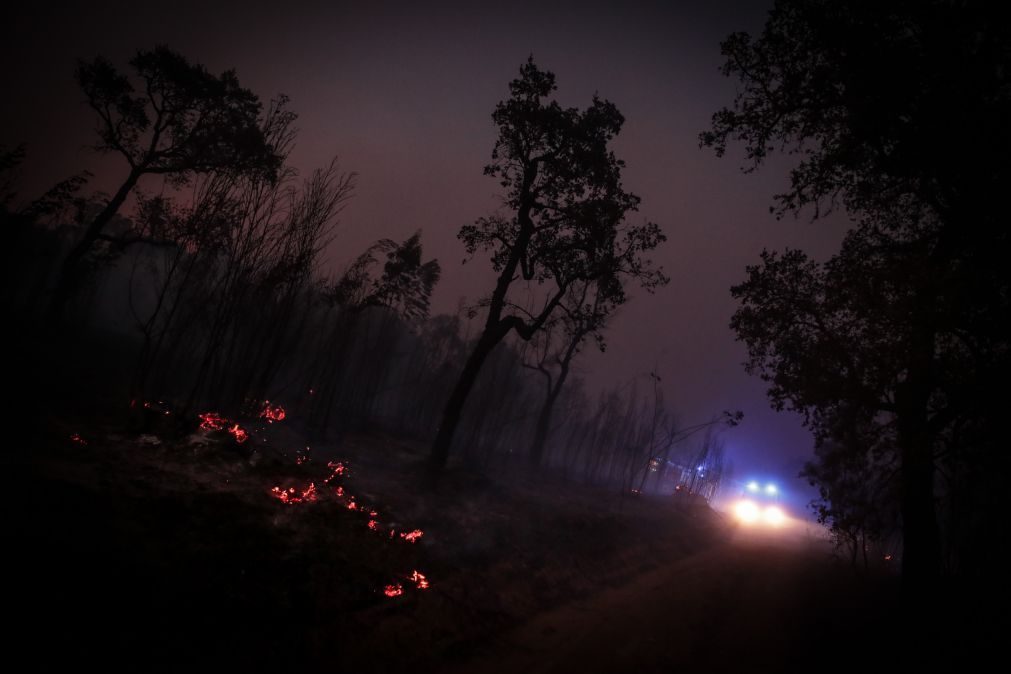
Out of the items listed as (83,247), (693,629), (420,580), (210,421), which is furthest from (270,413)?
(693,629)

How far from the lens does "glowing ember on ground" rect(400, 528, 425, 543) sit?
302 inches

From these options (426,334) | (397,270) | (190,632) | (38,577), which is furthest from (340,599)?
(426,334)

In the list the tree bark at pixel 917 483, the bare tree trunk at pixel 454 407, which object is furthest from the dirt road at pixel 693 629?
the bare tree trunk at pixel 454 407

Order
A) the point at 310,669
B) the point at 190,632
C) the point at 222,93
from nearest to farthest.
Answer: the point at 190,632 → the point at 310,669 → the point at 222,93

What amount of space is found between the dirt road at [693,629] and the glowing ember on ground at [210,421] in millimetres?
7160

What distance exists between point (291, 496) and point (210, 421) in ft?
11.8

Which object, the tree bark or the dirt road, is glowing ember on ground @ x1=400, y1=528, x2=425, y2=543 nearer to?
the dirt road

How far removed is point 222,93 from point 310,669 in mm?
20740

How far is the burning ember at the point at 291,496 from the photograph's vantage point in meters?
7.05

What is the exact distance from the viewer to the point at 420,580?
6.33m

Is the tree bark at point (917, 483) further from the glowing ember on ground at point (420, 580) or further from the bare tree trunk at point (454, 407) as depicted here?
the bare tree trunk at point (454, 407)

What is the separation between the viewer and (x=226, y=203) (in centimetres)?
855

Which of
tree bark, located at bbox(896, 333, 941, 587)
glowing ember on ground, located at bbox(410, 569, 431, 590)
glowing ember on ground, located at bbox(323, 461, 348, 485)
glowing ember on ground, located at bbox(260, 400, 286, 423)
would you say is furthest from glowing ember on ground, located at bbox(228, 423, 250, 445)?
tree bark, located at bbox(896, 333, 941, 587)

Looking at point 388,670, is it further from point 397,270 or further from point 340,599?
point 397,270
